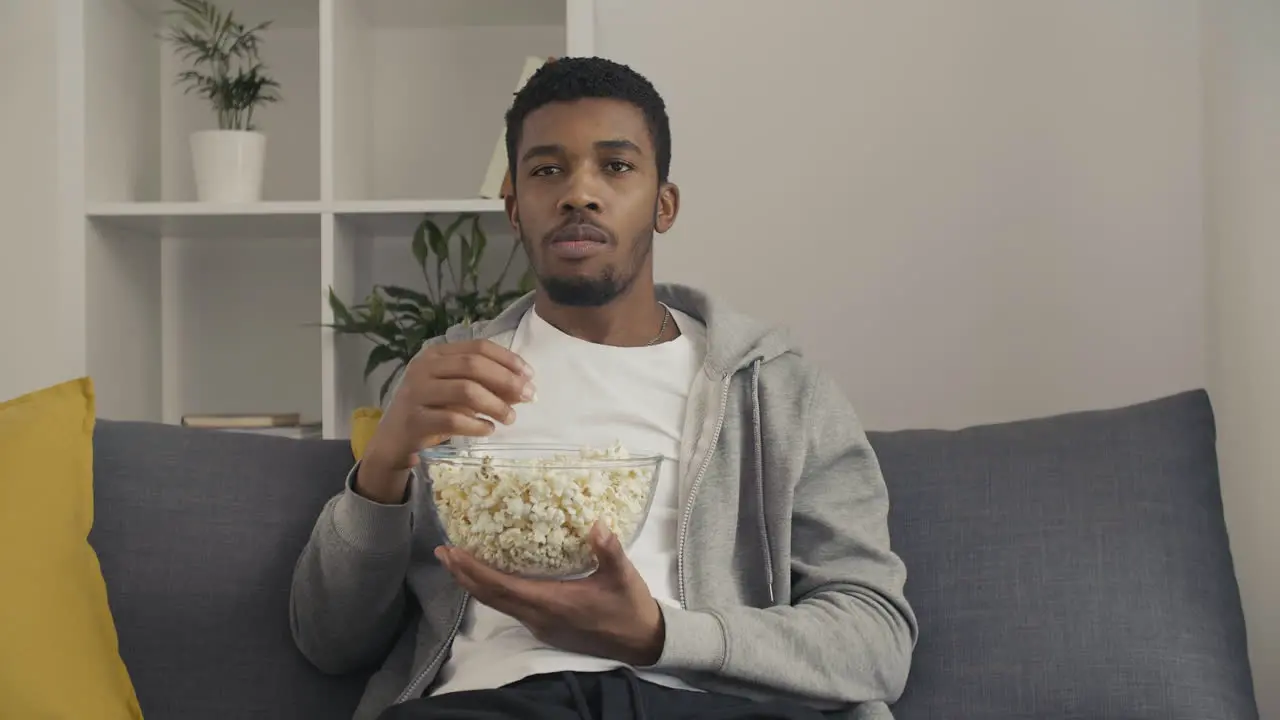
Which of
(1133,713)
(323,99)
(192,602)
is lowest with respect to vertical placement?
(1133,713)

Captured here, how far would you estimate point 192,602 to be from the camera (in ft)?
4.53

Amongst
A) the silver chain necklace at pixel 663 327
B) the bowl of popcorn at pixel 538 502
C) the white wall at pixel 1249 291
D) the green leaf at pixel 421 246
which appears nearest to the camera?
the bowl of popcorn at pixel 538 502

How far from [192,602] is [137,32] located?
1.34 meters

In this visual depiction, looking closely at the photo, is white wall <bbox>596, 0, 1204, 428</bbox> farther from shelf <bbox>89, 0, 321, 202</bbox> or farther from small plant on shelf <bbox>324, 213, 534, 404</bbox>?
shelf <bbox>89, 0, 321, 202</bbox>

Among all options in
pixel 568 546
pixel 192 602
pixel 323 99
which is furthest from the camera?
pixel 323 99

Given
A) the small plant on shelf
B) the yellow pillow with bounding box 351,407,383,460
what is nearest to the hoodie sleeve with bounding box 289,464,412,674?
the yellow pillow with bounding box 351,407,383,460

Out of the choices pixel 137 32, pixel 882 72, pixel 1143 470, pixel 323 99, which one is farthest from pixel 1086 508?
pixel 137 32

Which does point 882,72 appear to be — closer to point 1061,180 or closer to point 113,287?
point 1061,180

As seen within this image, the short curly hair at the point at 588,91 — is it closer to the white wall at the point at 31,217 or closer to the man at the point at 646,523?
the man at the point at 646,523

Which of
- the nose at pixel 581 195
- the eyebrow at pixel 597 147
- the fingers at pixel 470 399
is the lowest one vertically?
the fingers at pixel 470 399

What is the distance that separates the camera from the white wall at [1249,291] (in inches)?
64.9

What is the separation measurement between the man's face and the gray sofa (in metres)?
0.37

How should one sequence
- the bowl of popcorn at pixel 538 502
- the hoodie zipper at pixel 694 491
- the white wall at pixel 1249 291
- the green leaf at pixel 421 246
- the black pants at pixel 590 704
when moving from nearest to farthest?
1. the bowl of popcorn at pixel 538 502
2. the black pants at pixel 590 704
3. the hoodie zipper at pixel 694 491
4. the white wall at pixel 1249 291
5. the green leaf at pixel 421 246

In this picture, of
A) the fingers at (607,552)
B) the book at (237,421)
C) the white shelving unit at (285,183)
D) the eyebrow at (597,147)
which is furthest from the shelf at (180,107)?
the fingers at (607,552)
